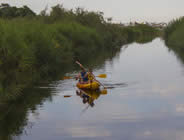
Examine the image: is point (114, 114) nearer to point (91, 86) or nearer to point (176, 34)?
point (91, 86)

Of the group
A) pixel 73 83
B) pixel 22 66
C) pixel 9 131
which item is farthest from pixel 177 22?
pixel 9 131

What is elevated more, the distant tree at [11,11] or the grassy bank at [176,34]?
the distant tree at [11,11]

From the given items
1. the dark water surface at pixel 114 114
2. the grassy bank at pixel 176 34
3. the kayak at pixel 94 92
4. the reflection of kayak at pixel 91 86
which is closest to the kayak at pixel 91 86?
the reflection of kayak at pixel 91 86

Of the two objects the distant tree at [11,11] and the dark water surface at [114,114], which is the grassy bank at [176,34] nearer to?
the distant tree at [11,11]

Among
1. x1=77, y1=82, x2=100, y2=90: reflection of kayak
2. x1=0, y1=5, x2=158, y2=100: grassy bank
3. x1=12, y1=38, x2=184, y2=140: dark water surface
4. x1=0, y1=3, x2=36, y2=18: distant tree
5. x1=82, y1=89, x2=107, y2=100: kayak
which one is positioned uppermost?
x1=0, y1=3, x2=36, y2=18: distant tree

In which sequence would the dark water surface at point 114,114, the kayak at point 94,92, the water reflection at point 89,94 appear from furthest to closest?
the kayak at point 94,92 < the water reflection at point 89,94 < the dark water surface at point 114,114

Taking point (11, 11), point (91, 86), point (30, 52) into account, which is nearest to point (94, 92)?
point (91, 86)

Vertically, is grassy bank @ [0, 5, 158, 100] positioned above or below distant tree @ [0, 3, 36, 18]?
→ below

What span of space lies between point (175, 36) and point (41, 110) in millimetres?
47035

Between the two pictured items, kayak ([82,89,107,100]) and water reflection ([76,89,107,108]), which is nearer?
water reflection ([76,89,107,108])

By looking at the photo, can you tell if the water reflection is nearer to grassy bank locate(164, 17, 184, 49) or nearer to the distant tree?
grassy bank locate(164, 17, 184, 49)

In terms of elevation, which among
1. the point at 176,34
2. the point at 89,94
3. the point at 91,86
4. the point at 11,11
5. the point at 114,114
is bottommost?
the point at 89,94

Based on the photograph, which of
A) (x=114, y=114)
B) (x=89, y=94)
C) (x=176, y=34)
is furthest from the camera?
(x=176, y=34)

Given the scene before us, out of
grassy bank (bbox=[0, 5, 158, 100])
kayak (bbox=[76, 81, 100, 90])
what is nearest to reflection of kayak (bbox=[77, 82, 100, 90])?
kayak (bbox=[76, 81, 100, 90])
